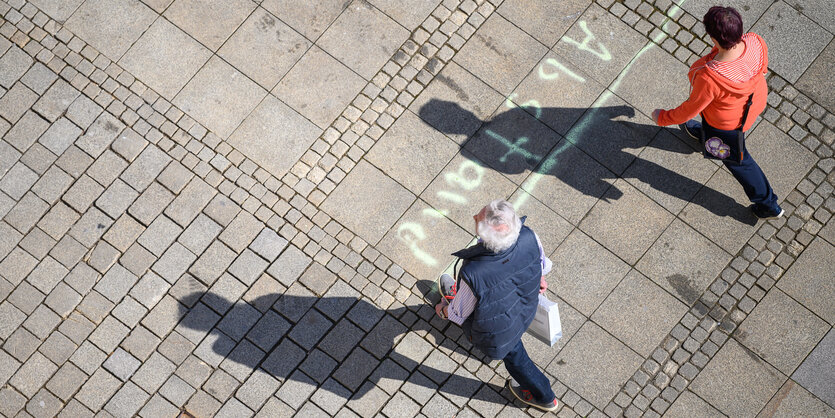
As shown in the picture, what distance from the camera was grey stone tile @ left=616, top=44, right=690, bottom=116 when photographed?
6.58 m

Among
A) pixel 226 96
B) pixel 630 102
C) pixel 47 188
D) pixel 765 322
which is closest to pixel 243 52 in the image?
pixel 226 96

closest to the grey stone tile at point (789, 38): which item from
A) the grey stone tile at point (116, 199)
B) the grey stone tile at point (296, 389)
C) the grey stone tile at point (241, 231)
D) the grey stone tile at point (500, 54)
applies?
the grey stone tile at point (500, 54)

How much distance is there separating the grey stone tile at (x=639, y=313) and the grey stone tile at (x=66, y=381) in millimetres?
4221

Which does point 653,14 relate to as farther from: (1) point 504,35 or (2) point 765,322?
(2) point 765,322

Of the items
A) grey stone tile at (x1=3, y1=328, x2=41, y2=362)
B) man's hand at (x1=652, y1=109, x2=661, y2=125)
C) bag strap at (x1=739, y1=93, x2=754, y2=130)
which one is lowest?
grey stone tile at (x1=3, y1=328, x2=41, y2=362)

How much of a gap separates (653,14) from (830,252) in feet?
8.72

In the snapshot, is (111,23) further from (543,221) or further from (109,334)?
(543,221)

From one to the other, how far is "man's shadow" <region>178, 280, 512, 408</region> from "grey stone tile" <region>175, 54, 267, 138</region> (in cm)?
155

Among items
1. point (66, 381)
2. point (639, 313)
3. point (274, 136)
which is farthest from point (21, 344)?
point (639, 313)

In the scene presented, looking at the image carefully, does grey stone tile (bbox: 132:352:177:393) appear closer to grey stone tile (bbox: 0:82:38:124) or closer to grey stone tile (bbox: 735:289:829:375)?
grey stone tile (bbox: 0:82:38:124)

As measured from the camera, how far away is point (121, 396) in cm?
573

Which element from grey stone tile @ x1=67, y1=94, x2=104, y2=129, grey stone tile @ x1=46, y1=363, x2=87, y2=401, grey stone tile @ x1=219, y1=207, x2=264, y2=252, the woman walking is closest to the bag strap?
the woman walking

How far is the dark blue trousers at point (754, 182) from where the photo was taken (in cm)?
591

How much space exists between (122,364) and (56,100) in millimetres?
2441
